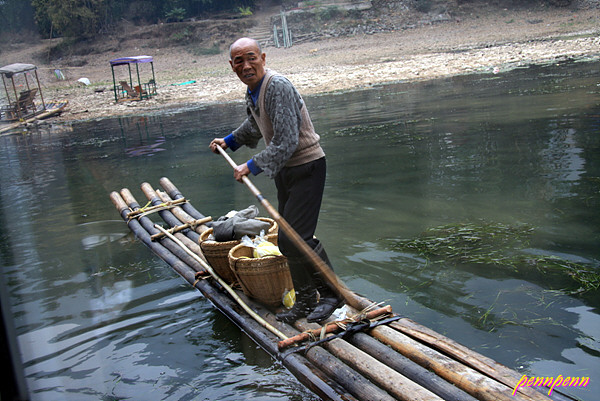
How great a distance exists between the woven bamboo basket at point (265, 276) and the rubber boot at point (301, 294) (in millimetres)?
190

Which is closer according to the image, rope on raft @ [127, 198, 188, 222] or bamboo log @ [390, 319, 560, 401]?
bamboo log @ [390, 319, 560, 401]

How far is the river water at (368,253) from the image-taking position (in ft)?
12.3

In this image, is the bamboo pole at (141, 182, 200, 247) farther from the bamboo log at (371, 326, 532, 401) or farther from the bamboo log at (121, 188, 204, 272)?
the bamboo log at (371, 326, 532, 401)

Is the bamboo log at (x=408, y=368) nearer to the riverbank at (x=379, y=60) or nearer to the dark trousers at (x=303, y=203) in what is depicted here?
the dark trousers at (x=303, y=203)

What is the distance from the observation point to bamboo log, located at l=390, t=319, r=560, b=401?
264cm

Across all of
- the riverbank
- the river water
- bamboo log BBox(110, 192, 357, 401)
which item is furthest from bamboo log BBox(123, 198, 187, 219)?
the riverbank

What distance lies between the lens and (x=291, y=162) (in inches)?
143

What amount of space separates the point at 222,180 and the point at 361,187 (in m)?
2.86

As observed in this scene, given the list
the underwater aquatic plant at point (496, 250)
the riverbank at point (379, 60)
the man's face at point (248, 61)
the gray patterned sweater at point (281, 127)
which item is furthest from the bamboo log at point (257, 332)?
the riverbank at point (379, 60)

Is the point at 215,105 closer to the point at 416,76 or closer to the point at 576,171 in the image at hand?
the point at 416,76

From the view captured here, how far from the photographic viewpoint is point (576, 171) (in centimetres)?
716

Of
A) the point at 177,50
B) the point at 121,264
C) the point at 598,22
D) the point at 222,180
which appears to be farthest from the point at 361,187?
the point at 177,50

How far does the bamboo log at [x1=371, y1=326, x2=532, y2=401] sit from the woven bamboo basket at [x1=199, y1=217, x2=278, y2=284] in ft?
4.87

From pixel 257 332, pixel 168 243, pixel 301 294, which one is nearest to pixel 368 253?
pixel 301 294
